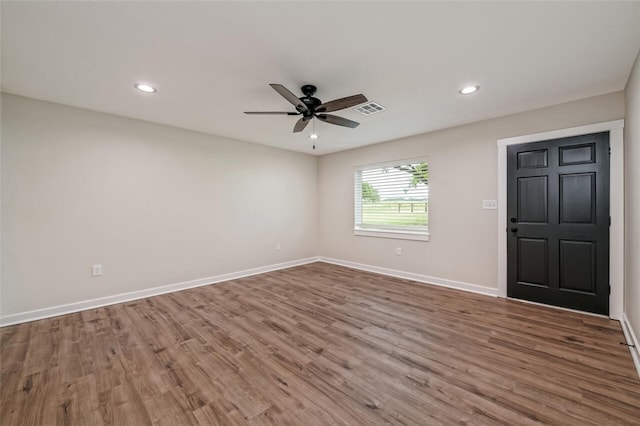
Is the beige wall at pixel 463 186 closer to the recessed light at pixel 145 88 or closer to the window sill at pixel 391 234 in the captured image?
the window sill at pixel 391 234

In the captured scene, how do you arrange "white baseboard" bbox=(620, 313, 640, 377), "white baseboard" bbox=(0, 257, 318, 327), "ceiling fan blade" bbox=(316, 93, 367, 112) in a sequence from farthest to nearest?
1. "white baseboard" bbox=(0, 257, 318, 327)
2. "ceiling fan blade" bbox=(316, 93, 367, 112)
3. "white baseboard" bbox=(620, 313, 640, 377)

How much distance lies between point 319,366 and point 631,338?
2866mm

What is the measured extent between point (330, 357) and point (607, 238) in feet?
10.9

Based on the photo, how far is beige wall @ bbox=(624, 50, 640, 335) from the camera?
2174 mm

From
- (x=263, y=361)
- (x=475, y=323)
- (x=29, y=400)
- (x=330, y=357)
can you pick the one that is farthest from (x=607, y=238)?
(x=29, y=400)

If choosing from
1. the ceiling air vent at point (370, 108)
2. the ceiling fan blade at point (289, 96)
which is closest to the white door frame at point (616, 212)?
the ceiling air vent at point (370, 108)

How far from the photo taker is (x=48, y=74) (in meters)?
2.45

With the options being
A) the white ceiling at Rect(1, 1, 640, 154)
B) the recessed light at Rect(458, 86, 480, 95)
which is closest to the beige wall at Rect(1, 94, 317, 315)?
the white ceiling at Rect(1, 1, 640, 154)

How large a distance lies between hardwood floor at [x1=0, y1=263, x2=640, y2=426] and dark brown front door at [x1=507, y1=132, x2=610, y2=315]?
31 centimetres

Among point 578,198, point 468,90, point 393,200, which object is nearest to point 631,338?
point 578,198

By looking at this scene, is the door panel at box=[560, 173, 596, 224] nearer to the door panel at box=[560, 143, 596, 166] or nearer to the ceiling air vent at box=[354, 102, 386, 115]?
the door panel at box=[560, 143, 596, 166]

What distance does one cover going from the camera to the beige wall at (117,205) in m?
2.93

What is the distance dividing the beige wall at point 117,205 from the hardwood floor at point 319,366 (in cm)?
57

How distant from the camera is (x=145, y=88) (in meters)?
2.75
